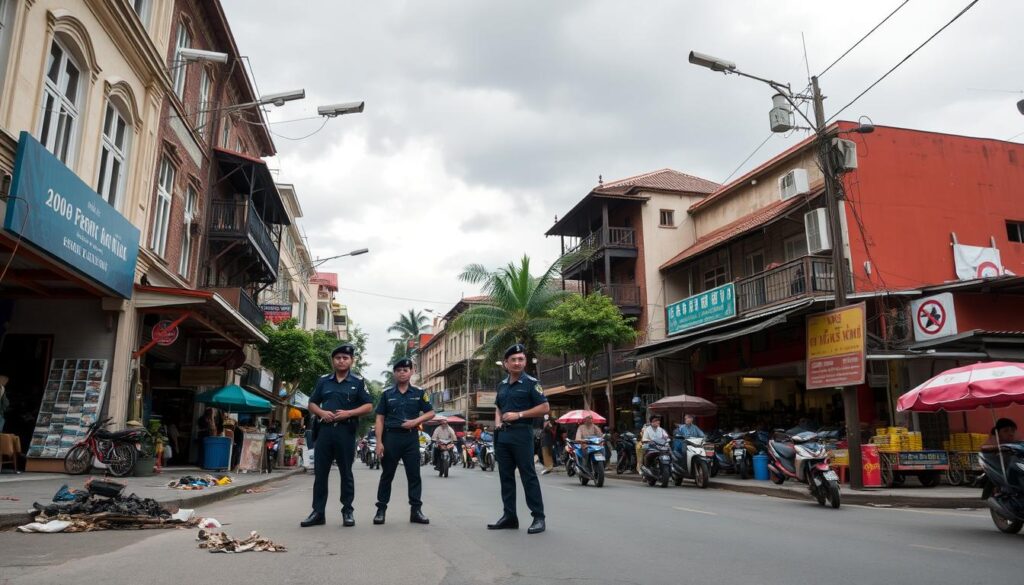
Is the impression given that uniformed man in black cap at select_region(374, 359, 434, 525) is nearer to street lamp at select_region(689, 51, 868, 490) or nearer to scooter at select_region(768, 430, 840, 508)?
scooter at select_region(768, 430, 840, 508)

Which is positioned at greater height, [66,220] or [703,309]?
[703,309]

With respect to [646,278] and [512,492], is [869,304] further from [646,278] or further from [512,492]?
[512,492]

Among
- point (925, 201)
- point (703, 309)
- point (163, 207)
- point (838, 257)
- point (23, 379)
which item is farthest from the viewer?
point (703, 309)

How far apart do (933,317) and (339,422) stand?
582 inches

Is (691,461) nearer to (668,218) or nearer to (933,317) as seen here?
(933,317)

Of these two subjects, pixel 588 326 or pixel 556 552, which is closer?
pixel 556 552

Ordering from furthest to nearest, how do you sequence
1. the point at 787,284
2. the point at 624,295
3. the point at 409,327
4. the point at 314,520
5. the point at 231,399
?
1. the point at 409,327
2. the point at 624,295
3. the point at 787,284
4. the point at 231,399
5. the point at 314,520

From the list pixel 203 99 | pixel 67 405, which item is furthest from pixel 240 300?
pixel 67 405

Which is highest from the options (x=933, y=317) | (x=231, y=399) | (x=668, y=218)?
(x=668, y=218)

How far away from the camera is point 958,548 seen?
6.90 metres

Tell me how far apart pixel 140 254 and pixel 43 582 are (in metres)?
13.4

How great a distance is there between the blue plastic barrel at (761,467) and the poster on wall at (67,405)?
14.6 metres

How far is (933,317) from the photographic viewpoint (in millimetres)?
16922

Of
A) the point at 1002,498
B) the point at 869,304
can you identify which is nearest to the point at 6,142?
the point at 1002,498
